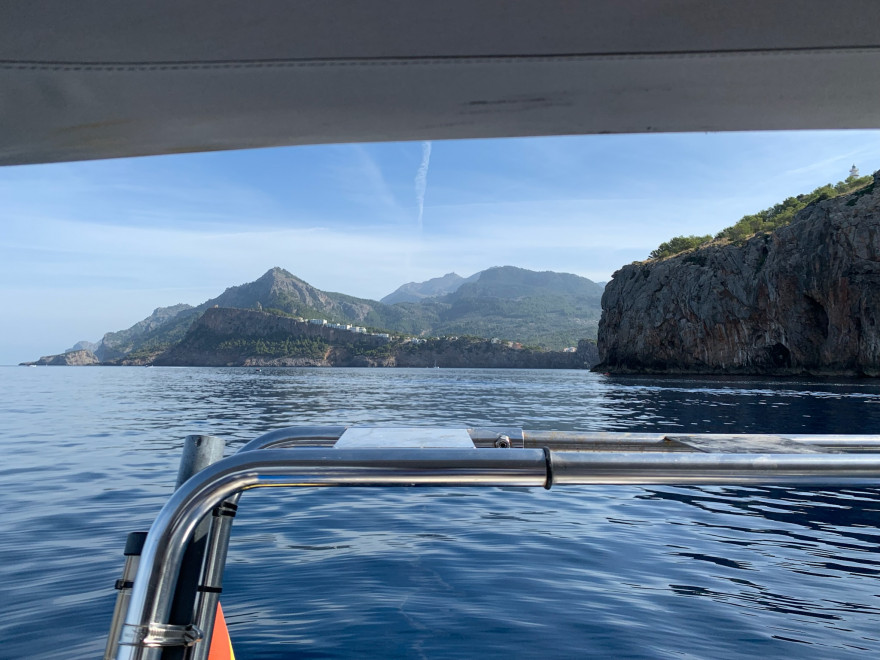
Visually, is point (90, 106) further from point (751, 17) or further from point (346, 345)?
point (346, 345)

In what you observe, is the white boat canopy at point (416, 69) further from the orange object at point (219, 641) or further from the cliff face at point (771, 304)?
the cliff face at point (771, 304)

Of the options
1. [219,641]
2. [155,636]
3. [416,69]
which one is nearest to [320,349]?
[219,641]

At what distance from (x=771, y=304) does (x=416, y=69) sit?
73.1 meters

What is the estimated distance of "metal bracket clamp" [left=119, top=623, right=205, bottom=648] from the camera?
1316 millimetres

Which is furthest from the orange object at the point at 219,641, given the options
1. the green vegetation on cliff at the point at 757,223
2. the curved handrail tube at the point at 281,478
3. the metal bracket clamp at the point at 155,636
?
the green vegetation on cliff at the point at 757,223

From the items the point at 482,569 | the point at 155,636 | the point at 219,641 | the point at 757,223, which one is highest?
the point at 757,223

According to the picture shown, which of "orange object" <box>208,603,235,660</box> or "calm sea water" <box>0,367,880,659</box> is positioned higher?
"orange object" <box>208,603,235,660</box>

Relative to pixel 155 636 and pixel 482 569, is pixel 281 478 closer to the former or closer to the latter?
pixel 155 636

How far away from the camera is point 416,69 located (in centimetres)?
271

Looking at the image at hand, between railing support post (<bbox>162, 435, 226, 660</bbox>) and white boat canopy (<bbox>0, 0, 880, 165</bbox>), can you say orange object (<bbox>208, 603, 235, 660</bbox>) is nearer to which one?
railing support post (<bbox>162, 435, 226, 660</bbox>)

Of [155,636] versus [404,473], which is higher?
[404,473]

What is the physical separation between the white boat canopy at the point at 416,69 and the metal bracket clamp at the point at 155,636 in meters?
2.18

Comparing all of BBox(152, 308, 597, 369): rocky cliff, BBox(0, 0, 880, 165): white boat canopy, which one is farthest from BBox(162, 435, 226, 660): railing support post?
BBox(152, 308, 597, 369): rocky cliff

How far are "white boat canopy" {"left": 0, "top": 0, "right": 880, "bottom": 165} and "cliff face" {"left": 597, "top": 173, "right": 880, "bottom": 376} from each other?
2538 inches
